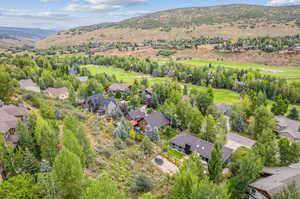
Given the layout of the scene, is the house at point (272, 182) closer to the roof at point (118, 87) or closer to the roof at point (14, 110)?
→ the roof at point (14, 110)

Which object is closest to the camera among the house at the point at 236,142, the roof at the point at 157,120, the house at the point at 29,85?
the house at the point at 236,142

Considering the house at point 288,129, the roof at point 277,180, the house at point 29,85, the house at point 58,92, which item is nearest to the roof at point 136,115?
the house at point 58,92

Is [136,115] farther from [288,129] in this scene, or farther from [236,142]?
[288,129]

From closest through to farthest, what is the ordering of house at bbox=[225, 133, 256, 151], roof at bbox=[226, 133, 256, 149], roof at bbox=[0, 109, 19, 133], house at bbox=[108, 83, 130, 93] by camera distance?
roof at bbox=[0, 109, 19, 133]
house at bbox=[225, 133, 256, 151]
roof at bbox=[226, 133, 256, 149]
house at bbox=[108, 83, 130, 93]

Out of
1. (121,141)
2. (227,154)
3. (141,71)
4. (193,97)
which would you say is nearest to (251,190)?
(227,154)

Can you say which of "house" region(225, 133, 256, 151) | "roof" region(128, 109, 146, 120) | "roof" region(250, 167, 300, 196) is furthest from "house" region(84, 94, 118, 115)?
"roof" region(250, 167, 300, 196)

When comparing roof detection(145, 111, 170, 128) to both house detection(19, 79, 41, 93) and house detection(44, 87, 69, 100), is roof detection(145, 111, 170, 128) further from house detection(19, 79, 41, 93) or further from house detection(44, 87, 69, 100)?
house detection(19, 79, 41, 93)
